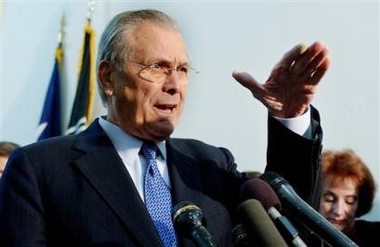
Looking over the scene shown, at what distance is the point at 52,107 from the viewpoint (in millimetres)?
5164

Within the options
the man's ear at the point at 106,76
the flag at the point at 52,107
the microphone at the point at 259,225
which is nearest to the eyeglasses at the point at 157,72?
the man's ear at the point at 106,76

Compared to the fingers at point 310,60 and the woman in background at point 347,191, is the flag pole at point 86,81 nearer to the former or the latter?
the woman in background at point 347,191

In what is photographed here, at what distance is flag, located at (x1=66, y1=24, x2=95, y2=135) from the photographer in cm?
495

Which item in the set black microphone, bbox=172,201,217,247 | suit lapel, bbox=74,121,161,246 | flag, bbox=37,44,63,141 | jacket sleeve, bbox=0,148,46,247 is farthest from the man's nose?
flag, bbox=37,44,63,141

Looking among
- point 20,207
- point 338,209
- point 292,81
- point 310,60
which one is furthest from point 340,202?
point 20,207

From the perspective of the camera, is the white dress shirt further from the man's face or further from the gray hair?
the gray hair

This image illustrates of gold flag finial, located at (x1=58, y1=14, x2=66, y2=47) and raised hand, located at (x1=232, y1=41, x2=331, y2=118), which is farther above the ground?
raised hand, located at (x1=232, y1=41, x2=331, y2=118)

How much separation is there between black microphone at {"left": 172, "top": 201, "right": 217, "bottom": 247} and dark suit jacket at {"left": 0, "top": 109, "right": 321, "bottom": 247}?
1.10 ft

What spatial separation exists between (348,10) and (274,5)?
17.3 inches

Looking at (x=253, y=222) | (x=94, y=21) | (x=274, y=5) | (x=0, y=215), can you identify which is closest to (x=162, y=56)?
(x=0, y=215)

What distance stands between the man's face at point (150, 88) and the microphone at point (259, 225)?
63 centimetres

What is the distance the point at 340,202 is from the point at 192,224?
7.29 ft

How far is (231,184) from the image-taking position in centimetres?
208

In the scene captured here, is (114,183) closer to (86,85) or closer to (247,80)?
(247,80)
